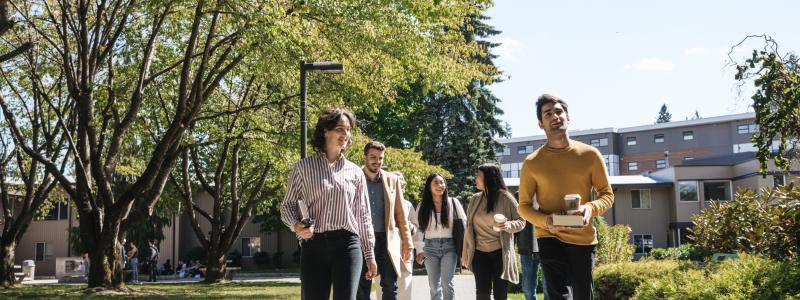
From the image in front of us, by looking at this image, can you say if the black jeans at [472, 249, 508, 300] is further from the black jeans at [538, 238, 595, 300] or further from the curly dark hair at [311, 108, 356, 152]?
the curly dark hair at [311, 108, 356, 152]

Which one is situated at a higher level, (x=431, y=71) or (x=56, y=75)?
(x=56, y=75)

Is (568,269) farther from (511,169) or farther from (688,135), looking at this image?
(511,169)

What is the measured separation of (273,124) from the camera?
22.3 m

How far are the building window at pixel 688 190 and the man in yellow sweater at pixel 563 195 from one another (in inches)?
1847

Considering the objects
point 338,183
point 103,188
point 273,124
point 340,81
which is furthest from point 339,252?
point 273,124

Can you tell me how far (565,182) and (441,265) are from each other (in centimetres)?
407

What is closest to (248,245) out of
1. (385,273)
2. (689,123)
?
(689,123)

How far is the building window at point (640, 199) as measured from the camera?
166 ft

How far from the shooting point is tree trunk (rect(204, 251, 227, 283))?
90.4ft

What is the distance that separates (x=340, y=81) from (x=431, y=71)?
2.76 metres

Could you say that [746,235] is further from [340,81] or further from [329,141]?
[340,81]

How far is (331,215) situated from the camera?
4.89 m

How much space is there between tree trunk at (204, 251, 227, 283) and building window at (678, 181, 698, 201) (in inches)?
1259

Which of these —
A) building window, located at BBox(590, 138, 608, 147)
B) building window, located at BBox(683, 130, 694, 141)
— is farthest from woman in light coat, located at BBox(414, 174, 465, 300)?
building window, located at BBox(590, 138, 608, 147)
